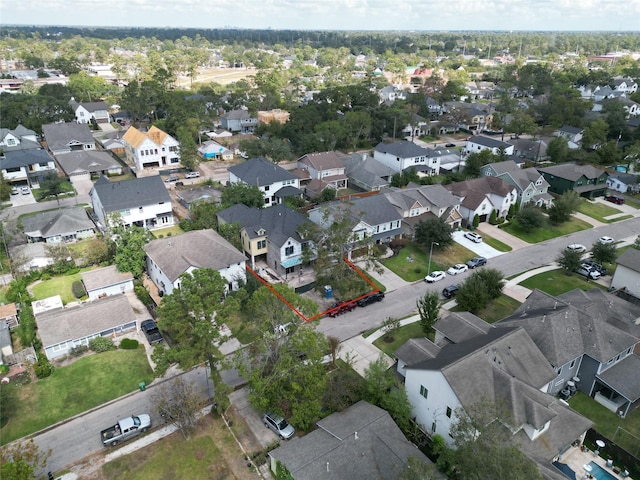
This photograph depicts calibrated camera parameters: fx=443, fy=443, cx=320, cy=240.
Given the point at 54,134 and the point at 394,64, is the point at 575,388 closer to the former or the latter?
the point at 54,134

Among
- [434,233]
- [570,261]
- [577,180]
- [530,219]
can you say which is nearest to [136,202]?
[434,233]

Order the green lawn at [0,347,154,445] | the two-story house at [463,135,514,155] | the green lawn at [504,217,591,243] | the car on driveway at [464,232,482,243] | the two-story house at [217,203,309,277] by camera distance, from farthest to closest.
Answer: the two-story house at [463,135,514,155], the green lawn at [504,217,591,243], the car on driveway at [464,232,482,243], the two-story house at [217,203,309,277], the green lawn at [0,347,154,445]

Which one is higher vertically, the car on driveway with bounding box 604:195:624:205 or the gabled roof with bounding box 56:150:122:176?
→ the gabled roof with bounding box 56:150:122:176

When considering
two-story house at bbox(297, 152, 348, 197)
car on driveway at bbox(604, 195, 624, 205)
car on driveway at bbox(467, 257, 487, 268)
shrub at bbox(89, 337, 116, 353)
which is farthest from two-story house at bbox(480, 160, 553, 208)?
shrub at bbox(89, 337, 116, 353)

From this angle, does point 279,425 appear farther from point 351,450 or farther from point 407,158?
point 407,158

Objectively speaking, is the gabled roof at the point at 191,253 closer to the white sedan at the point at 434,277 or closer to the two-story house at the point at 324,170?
the white sedan at the point at 434,277

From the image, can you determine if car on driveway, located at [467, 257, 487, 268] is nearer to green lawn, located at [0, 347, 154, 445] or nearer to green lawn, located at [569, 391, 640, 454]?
green lawn, located at [569, 391, 640, 454]

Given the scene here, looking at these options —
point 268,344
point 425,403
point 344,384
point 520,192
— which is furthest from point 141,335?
point 520,192
